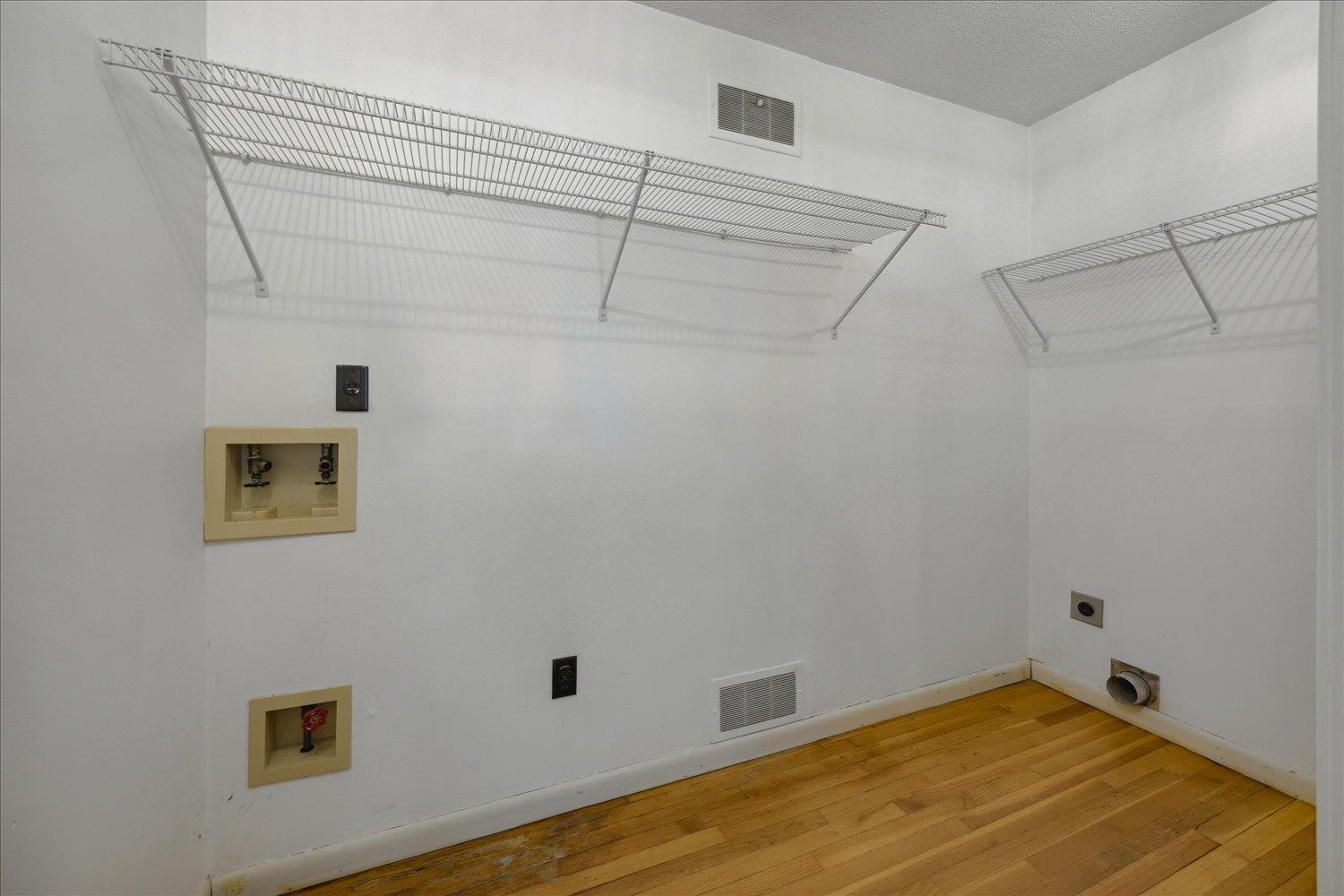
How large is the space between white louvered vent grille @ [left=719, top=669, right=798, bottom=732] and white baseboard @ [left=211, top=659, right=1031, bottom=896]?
49mm

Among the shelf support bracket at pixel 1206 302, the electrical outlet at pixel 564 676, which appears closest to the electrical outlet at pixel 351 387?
the electrical outlet at pixel 564 676

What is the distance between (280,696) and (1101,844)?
206 centimetres

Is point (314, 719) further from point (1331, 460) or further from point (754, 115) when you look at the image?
point (754, 115)

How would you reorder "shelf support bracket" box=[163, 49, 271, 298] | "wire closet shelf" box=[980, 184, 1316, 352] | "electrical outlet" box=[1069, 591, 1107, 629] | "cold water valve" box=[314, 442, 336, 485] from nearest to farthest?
"shelf support bracket" box=[163, 49, 271, 298] → "cold water valve" box=[314, 442, 336, 485] → "wire closet shelf" box=[980, 184, 1316, 352] → "electrical outlet" box=[1069, 591, 1107, 629]

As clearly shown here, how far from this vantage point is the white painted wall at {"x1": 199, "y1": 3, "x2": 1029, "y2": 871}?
4.08 ft

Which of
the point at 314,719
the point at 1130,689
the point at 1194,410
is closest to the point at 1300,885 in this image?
the point at 1130,689

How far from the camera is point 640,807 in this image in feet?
4.98

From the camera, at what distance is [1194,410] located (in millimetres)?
1748

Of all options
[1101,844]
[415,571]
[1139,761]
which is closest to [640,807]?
[415,571]

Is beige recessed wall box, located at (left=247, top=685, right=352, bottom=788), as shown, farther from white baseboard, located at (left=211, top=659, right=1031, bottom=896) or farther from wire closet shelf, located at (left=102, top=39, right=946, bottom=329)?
wire closet shelf, located at (left=102, top=39, right=946, bottom=329)

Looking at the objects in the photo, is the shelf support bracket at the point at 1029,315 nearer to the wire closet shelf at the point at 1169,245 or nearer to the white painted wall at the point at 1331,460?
the wire closet shelf at the point at 1169,245

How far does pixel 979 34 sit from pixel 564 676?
2318 mm

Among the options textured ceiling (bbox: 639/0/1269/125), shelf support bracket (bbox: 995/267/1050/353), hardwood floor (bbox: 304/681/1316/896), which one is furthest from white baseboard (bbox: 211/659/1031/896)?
textured ceiling (bbox: 639/0/1269/125)

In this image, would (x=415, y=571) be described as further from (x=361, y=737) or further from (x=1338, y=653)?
(x=1338, y=653)
